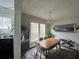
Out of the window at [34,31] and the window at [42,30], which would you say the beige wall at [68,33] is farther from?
the window at [34,31]

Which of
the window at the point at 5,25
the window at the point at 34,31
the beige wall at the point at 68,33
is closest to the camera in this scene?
the window at the point at 5,25

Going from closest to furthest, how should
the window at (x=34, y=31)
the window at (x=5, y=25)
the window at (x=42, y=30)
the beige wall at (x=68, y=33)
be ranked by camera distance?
1. the window at (x=5, y=25)
2. the beige wall at (x=68, y=33)
3. the window at (x=34, y=31)
4. the window at (x=42, y=30)

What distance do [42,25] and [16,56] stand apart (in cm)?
557

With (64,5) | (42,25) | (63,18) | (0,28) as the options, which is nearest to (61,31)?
(63,18)

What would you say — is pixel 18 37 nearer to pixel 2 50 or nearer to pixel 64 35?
pixel 2 50

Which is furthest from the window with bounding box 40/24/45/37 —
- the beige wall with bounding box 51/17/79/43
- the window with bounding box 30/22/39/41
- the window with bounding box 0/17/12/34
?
the window with bounding box 0/17/12/34

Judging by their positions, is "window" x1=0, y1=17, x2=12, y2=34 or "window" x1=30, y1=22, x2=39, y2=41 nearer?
"window" x1=0, y1=17, x2=12, y2=34

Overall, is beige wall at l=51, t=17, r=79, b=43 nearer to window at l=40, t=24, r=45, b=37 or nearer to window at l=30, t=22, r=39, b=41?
window at l=40, t=24, r=45, b=37

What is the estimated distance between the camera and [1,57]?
3.81 ft

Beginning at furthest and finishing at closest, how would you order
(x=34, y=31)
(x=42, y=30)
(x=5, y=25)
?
1. (x=42, y=30)
2. (x=34, y=31)
3. (x=5, y=25)

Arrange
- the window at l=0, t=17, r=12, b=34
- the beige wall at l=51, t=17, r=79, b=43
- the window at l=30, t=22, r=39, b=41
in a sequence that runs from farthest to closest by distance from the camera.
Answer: the window at l=30, t=22, r=39, b=41 → the beige wall at l=51, t=17, r=79, b=43 → the window at l=0, t=17, r=12, b=34

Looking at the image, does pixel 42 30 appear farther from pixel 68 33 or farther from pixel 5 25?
pixel 5 25

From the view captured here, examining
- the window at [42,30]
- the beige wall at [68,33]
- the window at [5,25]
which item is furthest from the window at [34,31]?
the window at [5,25]

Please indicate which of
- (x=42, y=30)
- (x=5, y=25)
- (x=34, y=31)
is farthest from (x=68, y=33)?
(x=5, y=25)
